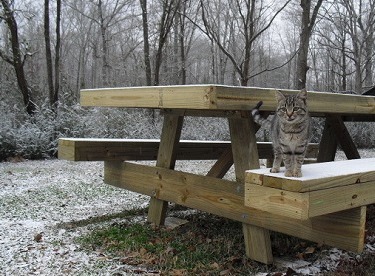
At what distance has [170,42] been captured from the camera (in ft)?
67.7

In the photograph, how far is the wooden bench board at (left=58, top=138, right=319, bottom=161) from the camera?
4.09 m

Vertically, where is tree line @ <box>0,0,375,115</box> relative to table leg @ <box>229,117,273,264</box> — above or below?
above

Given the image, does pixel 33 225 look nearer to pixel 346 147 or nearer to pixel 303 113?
pixel 303 113

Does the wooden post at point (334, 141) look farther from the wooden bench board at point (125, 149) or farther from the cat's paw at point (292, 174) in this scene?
the cat's paw at point (292, 174)

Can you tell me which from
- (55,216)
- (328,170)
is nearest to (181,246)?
(328,170)

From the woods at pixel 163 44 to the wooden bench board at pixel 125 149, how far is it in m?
3.77

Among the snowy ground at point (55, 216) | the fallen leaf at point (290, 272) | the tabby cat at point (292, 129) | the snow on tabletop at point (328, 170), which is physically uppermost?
the tabby cat at point (292, 129)

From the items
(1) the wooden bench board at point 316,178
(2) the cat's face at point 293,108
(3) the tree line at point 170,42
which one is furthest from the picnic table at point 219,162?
(3) the tree line at point 170,42

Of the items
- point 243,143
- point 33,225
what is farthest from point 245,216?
point 33,225

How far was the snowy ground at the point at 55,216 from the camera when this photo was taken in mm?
3148

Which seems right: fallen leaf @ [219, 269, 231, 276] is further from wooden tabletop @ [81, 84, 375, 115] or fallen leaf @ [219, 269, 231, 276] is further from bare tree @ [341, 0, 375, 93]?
bare tree @ [341, 0, 375, 93]

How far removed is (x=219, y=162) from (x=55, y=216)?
6.24 ft

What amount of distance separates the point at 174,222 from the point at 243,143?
147 centimetres

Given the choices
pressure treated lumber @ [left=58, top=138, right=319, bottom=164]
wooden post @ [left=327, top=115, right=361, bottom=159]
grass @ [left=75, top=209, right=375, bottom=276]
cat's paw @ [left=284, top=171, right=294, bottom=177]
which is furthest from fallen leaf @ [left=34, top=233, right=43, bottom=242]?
wooden post @ [left=327, top=115, right=361, bottom=159]
